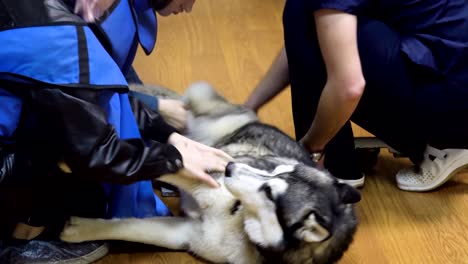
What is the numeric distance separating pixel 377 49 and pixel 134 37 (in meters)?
0.75

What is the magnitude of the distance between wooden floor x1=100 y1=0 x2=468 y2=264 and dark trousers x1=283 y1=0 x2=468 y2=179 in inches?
9.4

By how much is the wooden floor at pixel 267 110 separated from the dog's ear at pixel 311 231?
0.36 m

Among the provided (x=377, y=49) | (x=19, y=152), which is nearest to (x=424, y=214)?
(x=377, y=49)

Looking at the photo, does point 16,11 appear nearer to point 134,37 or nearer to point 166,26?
point 134,37

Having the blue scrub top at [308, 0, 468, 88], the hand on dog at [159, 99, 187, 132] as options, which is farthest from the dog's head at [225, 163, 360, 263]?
the blue scrub top at [308, 0, 468, 88]

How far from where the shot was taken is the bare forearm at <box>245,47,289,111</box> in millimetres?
2223

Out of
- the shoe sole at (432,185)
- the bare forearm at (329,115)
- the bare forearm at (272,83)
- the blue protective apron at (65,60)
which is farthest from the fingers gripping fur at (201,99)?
the shoe sole at (432,185)

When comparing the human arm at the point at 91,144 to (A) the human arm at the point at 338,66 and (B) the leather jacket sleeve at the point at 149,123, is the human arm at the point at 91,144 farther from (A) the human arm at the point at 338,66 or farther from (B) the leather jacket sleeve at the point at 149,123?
(A) the human arm at the point at 338,66

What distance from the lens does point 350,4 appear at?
169 cm

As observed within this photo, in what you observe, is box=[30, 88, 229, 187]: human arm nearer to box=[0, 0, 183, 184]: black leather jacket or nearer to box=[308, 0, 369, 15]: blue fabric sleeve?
box=[0, 0, 183, 184]: black leather jacket

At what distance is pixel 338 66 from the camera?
1734mm

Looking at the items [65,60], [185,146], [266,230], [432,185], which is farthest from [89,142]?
[432,185]

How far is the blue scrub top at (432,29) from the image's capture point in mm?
1815

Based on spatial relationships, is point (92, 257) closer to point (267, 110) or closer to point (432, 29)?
point (267, 110)
